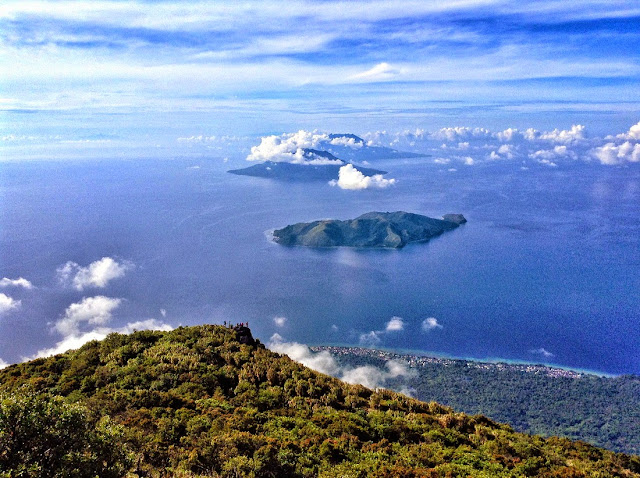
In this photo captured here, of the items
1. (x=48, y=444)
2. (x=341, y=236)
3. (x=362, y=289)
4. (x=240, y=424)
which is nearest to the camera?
(x=48, y=444)

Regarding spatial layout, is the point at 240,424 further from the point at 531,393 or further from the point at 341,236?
the point at 341,236

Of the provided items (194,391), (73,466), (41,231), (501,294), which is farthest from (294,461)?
(41,231)

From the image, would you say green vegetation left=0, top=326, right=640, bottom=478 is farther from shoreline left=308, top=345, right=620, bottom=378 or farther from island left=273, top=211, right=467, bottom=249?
island left=273, top=211, right=467, bottom=249

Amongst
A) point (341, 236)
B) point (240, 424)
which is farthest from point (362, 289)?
point (240, 424)

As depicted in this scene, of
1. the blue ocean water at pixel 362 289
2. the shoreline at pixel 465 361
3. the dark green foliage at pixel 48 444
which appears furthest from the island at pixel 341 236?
the dark green foliage at pixel 48 444

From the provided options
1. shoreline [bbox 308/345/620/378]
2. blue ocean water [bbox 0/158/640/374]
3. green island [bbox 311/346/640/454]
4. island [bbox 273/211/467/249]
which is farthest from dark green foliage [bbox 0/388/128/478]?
island [bbox 273/211/467/249]

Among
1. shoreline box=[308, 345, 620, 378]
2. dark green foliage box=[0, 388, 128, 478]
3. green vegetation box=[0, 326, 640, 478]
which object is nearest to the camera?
dark green foliage box=[0, 388, 128, 478]
